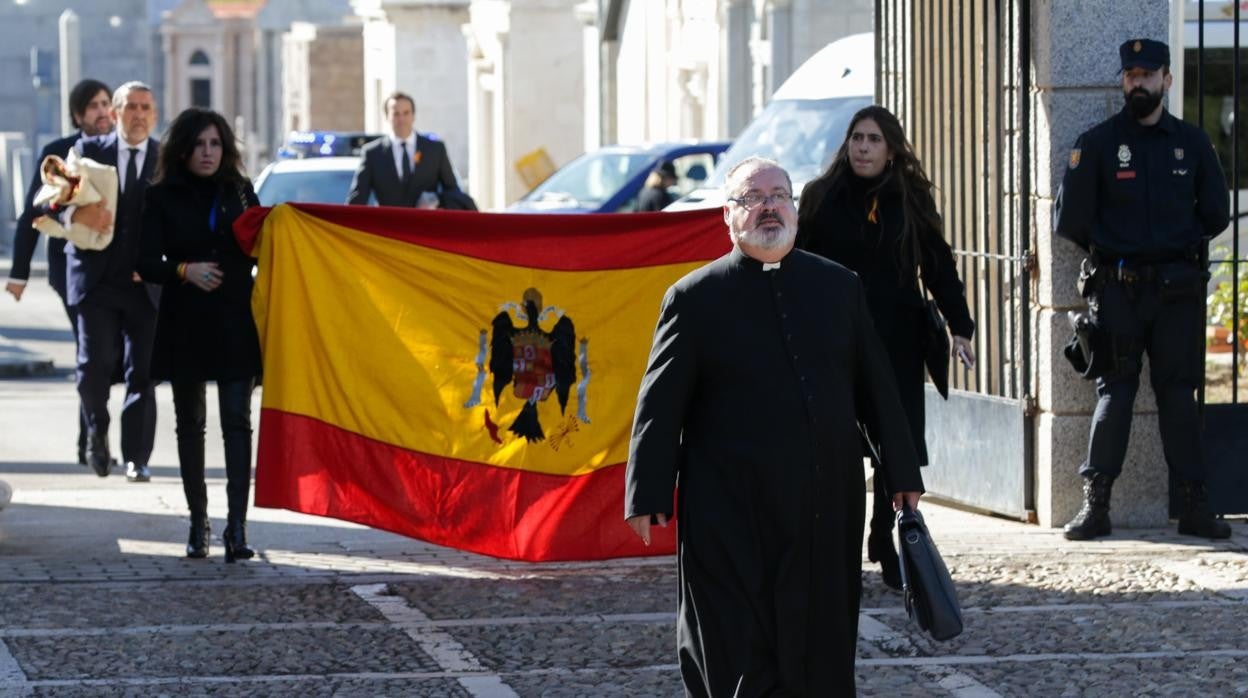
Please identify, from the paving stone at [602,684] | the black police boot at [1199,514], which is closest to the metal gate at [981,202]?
the black police boot at [1199,514]

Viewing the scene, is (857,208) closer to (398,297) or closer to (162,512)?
(398,297)

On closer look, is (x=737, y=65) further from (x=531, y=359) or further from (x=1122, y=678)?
(x=1122, y=678)

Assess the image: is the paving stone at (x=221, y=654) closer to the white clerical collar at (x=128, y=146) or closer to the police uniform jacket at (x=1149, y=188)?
the police uniform jacket at (x=1149, y=188)

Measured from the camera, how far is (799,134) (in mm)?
17094

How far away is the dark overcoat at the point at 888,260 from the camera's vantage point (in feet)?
28.1

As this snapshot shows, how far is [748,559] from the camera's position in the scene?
5855 mm

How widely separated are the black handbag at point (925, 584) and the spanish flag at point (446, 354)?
342cm

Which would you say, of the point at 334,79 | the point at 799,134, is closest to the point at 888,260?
the point at 799,134

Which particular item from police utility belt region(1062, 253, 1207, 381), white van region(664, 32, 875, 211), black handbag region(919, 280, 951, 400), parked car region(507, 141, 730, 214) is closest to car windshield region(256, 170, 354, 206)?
parked car region(507, 141, 730, 214)

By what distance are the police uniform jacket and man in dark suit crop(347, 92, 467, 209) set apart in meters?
6.78

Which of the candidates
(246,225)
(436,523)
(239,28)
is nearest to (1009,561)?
(436,523)

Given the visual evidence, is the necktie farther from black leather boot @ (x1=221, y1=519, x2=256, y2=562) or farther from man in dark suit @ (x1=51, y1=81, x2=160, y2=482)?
black leather boot @ (x1=221, y1=519, x2=256, y2=562)

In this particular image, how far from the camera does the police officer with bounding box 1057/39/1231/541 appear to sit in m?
9.62

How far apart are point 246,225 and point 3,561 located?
5.47ft
